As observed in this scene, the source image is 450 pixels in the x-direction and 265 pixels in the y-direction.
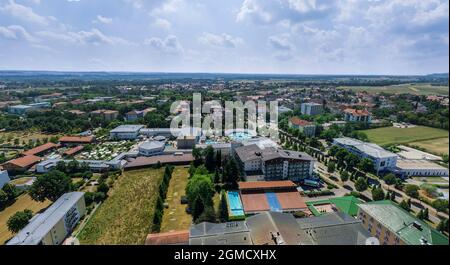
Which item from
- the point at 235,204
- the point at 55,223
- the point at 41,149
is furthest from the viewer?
the point at 41,149

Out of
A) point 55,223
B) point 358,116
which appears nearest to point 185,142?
point 55,223

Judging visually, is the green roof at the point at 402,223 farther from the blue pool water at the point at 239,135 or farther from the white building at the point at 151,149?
the white building at the point at 151,149

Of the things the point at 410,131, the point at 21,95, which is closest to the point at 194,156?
the point at 410,131

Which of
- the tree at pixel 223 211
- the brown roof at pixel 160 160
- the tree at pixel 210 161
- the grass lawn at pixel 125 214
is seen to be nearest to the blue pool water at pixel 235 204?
the tree at pixel 223 211

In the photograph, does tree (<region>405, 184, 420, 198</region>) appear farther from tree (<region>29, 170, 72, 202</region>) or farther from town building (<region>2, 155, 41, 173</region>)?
town building (<region>2, 155, 41, 173</region>)

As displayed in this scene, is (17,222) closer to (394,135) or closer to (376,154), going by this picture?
(376,154)
